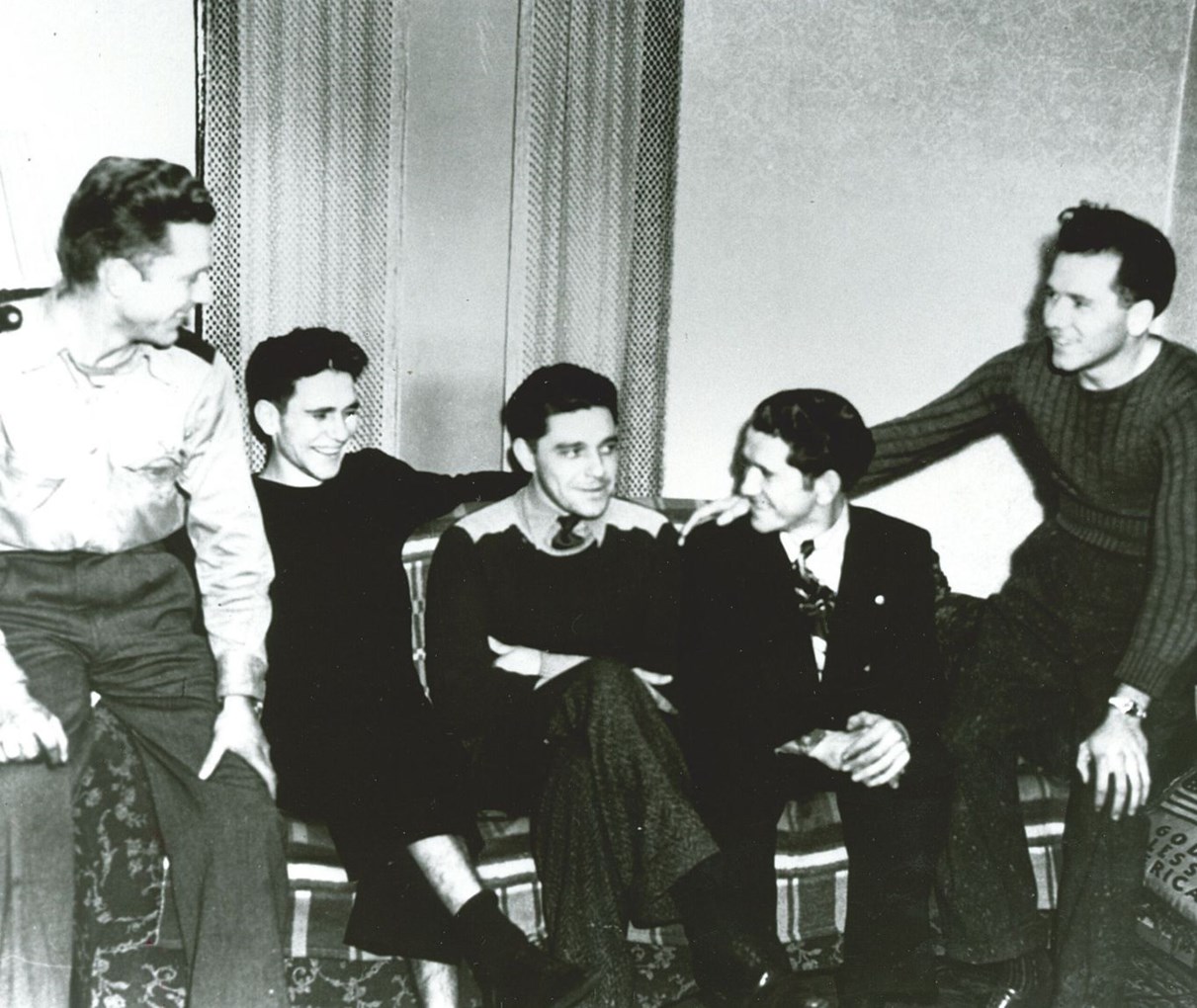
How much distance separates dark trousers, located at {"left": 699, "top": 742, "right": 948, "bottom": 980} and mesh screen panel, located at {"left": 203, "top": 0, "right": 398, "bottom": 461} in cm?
144

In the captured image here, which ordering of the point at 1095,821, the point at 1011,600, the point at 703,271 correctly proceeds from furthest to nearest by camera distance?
the point at 703,271
the point at 1011,600
the point at 1095,821

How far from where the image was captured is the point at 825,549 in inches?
96.3

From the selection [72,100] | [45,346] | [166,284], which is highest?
[72,100]

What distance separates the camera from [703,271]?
320 centimetres

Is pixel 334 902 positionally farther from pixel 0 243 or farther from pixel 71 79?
pixel 71 79

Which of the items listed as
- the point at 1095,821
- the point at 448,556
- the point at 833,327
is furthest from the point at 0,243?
the point at 1095,821

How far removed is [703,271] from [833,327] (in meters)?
0.38

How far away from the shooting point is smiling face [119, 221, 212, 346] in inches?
78.7

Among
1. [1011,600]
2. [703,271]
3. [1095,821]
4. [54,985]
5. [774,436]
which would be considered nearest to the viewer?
[54,985]

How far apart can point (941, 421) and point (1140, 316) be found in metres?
0.48

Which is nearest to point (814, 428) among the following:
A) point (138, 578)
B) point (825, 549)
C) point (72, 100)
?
point (825, 549)

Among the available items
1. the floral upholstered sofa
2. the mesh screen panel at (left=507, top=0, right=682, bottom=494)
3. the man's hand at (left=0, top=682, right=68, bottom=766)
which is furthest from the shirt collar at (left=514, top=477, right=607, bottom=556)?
the man's hand at (left=0, top=682, right=68, bottom=766)

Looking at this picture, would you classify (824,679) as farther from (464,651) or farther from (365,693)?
(365,693)

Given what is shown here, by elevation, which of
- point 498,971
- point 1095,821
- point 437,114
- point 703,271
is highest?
point 437,114
